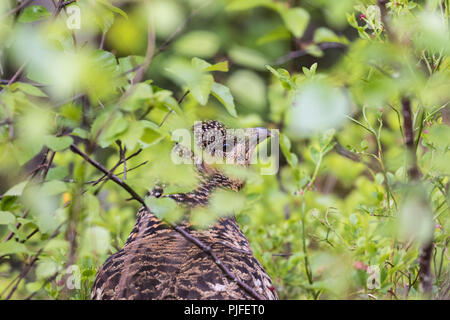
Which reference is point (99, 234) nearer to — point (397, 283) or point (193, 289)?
point (193, 289)

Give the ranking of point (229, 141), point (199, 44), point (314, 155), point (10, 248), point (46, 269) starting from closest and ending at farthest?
point (199, 44) < point (10, 248) < point (46, 269) < point (314, 155) < point (229, 141)

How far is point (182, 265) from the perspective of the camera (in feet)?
5.50

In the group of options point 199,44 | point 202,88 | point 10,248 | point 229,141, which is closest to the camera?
point 199,44

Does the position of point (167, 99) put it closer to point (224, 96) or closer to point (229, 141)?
point (224, 96)

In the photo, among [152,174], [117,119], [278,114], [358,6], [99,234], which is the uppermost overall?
[358,6]

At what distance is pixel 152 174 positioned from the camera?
1.23 m

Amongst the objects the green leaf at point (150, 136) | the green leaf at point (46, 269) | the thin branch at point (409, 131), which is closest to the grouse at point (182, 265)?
the green leaf at point (46, 269)

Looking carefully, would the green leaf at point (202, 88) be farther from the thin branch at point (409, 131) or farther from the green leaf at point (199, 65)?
the thin branch at point (409, 131)

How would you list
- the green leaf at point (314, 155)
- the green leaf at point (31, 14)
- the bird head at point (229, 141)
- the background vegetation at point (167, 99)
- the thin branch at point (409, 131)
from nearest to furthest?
1. the background vegetation at point (167, 99)
2. the thin branch at point (409, 131)
3. the green leaf at point (31, 14)
4. the green leaf at point (314, 155)
5. the bird head at point (229, 141)

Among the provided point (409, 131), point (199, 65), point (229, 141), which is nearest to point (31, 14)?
point (199, 65)

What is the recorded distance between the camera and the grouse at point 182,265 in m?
1.56

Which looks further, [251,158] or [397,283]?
[251,158]
